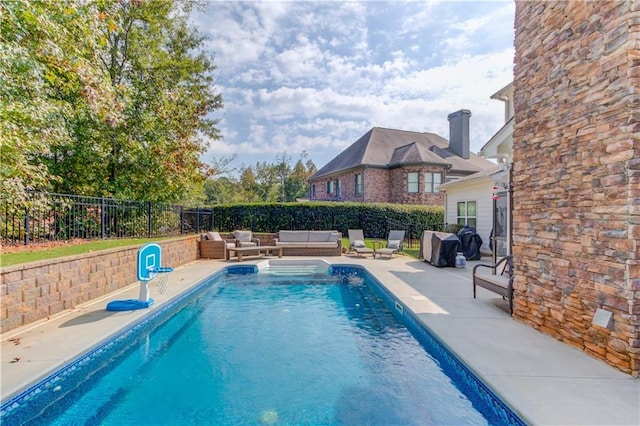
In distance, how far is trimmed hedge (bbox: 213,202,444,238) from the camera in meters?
16.4

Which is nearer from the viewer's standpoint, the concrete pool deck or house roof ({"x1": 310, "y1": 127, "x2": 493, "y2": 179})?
the concrete pool deck

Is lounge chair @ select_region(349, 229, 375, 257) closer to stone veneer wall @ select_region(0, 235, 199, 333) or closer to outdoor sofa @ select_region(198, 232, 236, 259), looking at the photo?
outdoor sofa @ select_region(198, 232, 236, 259)

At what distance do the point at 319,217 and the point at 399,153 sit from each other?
8.60m

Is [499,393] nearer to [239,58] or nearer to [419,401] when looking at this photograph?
[419,401]

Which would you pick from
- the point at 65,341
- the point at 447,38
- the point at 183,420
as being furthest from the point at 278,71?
the point at 183,420

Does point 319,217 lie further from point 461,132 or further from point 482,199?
point 461,132

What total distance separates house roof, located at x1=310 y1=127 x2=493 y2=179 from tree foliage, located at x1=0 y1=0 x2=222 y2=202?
989 centimetres

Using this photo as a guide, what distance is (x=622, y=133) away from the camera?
3271 mm

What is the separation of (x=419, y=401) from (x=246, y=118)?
19.0 m

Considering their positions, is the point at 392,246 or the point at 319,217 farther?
the point at 319,217

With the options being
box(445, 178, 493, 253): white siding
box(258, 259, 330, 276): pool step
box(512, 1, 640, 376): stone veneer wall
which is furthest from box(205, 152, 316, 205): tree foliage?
box(512, 1, 640, 376): stone veneer wall

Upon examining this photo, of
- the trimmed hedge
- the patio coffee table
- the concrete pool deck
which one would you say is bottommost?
the concrete pool deck

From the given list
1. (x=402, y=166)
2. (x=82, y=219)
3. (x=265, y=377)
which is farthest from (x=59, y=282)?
(x=402, y=166)

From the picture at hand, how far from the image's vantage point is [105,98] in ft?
20.0
